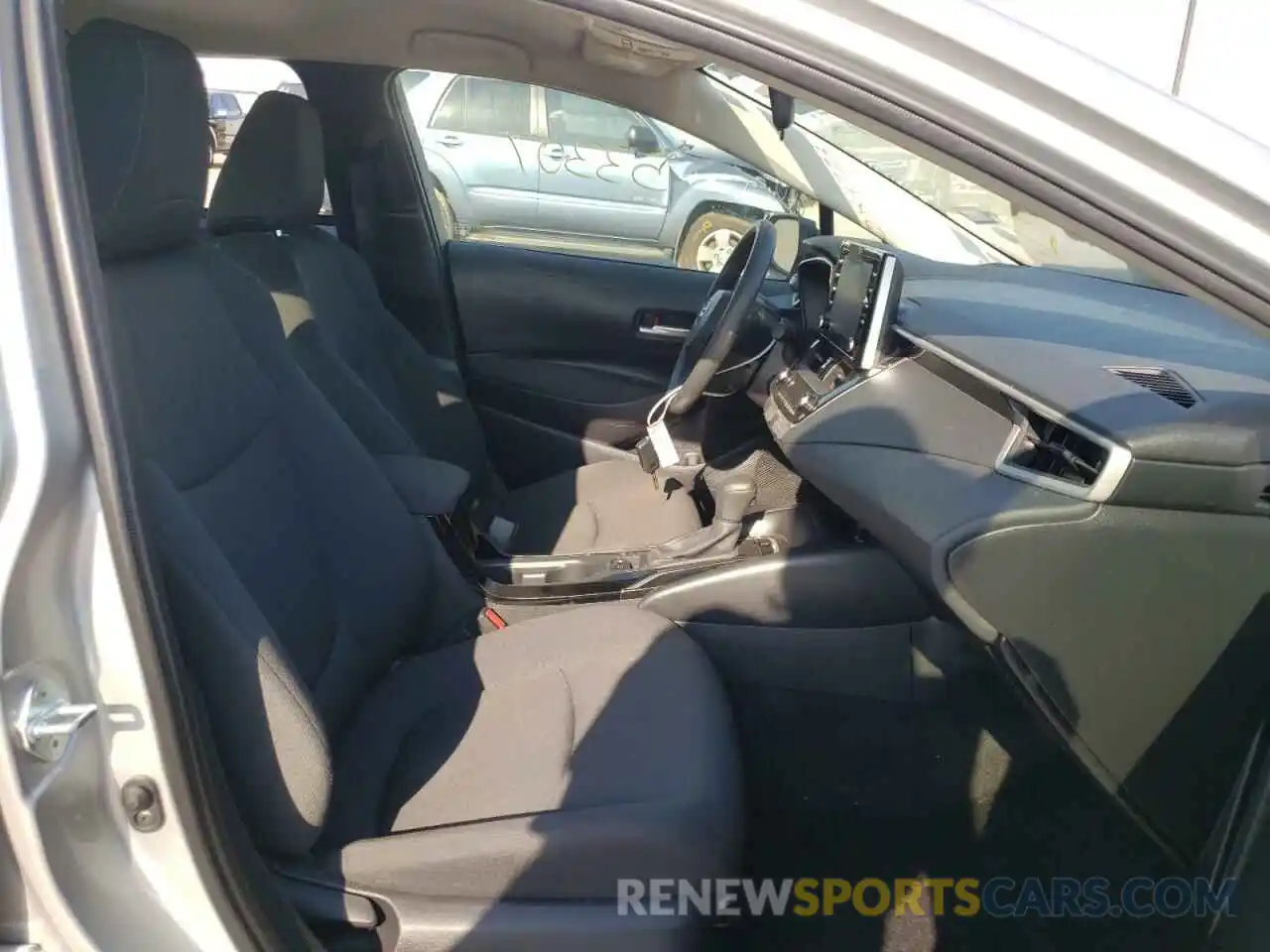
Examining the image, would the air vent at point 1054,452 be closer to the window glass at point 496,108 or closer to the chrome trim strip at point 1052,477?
the chrome trim strip at point 1052,477

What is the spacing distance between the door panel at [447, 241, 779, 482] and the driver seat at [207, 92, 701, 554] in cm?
12

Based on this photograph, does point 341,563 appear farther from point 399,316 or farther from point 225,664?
point 399,316

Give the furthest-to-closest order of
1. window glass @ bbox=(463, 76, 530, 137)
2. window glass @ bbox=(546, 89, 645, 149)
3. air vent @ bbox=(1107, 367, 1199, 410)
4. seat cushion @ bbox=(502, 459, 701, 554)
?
1. window glass @ bbox=(463, 76, 530, 137)
2. window glass @ bbox=(546, 89, 645, 149)
3. seat cushion @ bbox=(502, 459, 701, 554)
4. air vent @ bbox=(1107, 367, 1199, 410)

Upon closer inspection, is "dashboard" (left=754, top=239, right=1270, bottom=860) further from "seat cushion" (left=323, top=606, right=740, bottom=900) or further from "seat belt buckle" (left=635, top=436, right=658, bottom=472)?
"seat belt buckle" (left=635, top=436, right=658, bottom=472)

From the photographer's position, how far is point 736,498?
7.23 feet

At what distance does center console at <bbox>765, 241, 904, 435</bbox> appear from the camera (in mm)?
1703

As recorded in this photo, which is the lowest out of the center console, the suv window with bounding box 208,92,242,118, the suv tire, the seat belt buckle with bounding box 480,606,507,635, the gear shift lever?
the seat belt buckle with bounding box 480,606,507,635

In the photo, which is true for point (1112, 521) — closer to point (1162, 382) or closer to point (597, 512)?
point (1162, 382)

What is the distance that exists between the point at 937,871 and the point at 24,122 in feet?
5.62

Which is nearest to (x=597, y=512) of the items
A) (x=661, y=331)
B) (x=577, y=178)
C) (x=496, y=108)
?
(x=661, y=331)

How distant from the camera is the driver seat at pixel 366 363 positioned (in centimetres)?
199

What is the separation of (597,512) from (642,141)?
1.10m

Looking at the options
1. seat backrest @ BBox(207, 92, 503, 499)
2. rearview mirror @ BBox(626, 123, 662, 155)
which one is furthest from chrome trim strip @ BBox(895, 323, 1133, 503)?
rearview mirror @ BBox(626, 123, 662, 155)

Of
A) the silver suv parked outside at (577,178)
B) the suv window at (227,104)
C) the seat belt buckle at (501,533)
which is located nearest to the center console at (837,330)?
the silver suv parked outside at (577,178)
